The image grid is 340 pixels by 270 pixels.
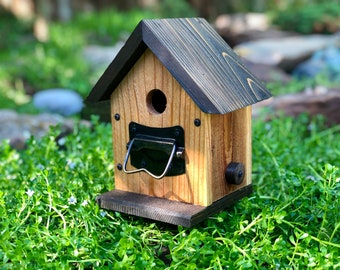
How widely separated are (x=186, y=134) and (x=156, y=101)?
0.30m

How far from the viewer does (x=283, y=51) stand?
421 inches

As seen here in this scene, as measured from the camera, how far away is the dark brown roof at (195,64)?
234cm

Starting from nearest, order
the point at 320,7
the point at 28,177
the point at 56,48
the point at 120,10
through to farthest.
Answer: the point at 28,177, the point at 56,48, the point at 320,7, the point at 120,10

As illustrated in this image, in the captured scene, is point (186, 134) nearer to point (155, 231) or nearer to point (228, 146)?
point (228, 146)

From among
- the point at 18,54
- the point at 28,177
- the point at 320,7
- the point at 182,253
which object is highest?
the point at 320,7

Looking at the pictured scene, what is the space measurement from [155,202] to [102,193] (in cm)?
35

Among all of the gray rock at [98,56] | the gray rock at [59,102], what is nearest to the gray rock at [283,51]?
the gray rock at [98,56]

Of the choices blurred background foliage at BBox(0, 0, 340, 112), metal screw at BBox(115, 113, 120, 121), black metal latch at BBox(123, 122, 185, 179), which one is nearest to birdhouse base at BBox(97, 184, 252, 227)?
black metal latch at BBox(123, 122, 185, 179)

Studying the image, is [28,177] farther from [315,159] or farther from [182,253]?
[315,159]

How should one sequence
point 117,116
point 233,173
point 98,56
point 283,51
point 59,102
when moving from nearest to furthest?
point 233,173 → point 117,116 → point 59,102 → point 283,51 → point 98,56

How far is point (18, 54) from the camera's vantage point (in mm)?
12148

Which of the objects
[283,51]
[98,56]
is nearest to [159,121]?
[283,51]

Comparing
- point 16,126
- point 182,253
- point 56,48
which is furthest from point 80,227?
point 56,48

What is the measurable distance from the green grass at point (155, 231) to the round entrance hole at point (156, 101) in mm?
455
